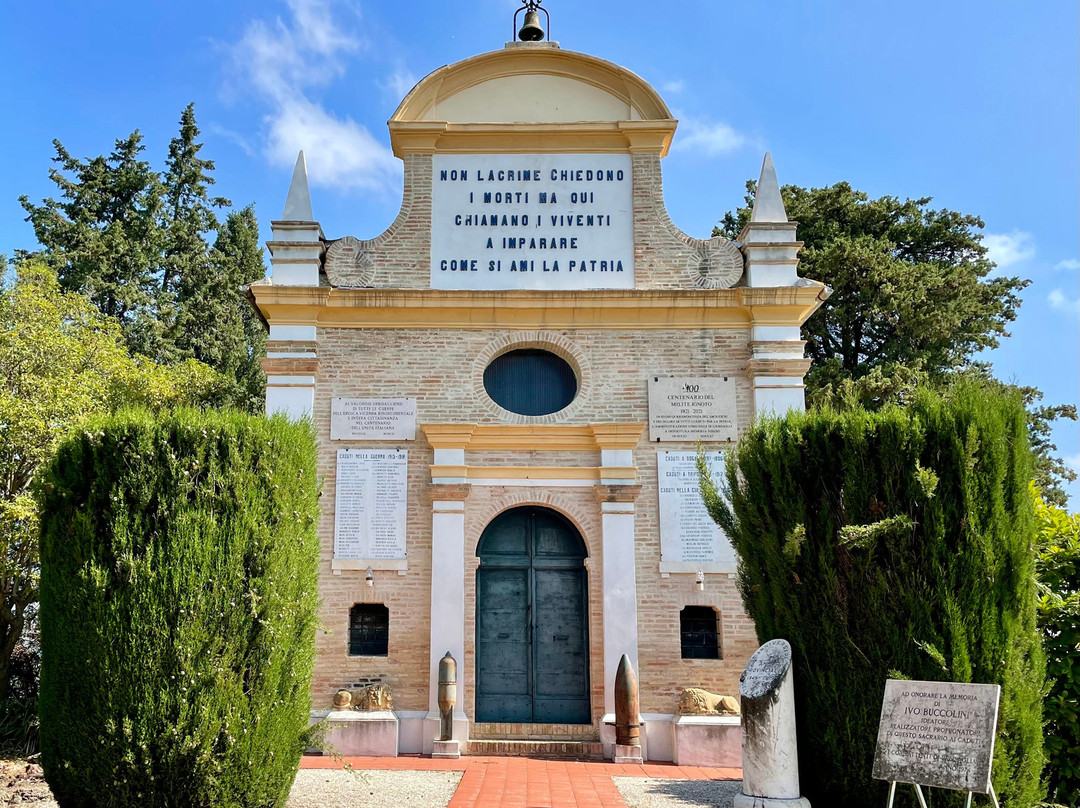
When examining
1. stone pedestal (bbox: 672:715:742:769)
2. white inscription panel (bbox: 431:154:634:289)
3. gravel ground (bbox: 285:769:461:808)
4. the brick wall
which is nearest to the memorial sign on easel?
gravel ground (bbox: 285:769:461:808)

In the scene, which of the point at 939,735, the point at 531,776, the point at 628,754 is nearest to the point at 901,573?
the point at 939,735

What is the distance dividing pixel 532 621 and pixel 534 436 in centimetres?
265

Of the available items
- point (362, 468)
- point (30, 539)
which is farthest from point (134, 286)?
point (362, 468)

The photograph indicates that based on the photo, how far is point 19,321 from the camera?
1452 centimetres

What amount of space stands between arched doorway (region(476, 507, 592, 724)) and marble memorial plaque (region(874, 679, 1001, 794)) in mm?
6405

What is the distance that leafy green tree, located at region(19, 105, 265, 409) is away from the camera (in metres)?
27.6

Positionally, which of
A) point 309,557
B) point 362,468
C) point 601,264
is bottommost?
point 309,557

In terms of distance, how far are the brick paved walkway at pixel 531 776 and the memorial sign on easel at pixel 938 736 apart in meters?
2.91

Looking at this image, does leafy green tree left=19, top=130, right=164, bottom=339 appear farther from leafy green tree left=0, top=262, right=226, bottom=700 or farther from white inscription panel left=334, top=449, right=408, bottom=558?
white inscription panel left=334, top=449, right=408, bottom=558

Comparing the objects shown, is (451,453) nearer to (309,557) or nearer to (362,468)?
(362,468)

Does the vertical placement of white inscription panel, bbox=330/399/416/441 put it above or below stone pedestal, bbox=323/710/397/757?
above

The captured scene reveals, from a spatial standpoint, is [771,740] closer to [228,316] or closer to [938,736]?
[938,736]

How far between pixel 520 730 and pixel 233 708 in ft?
19.2

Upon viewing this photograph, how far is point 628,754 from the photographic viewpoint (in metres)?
11.4
